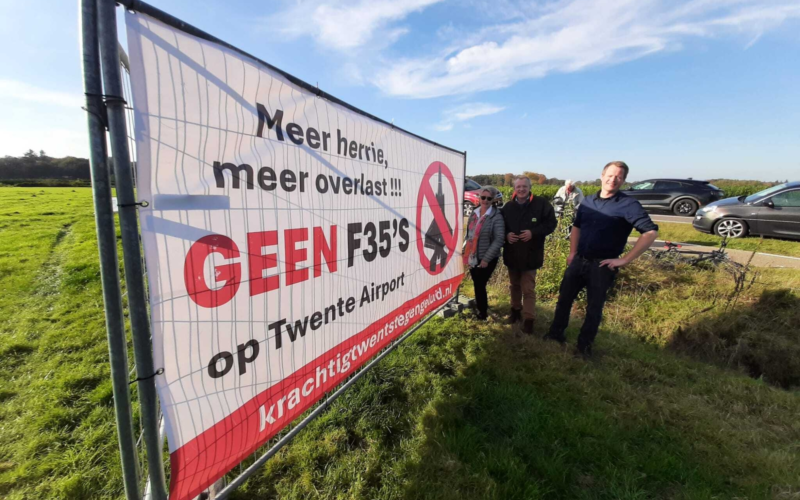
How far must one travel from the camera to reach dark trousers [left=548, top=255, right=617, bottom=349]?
3.19m

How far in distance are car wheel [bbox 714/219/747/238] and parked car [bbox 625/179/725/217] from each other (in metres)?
5.74

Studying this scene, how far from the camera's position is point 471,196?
1465 centimetres

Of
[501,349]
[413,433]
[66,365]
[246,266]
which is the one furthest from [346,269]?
[66,365]

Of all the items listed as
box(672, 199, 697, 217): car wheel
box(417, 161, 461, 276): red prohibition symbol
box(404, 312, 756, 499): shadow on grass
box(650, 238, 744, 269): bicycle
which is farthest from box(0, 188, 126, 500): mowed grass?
box(672, 199, 697, 217): car wheel

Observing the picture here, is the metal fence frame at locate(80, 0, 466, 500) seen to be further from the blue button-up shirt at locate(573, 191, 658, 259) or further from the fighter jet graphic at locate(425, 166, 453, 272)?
the blue button-up shirt at locate(573, 191, 658, 259)

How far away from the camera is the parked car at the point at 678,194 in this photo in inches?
526

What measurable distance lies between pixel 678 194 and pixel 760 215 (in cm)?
617

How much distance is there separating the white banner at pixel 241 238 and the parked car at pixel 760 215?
35.4 ft

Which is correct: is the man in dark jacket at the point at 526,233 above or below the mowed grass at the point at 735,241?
above

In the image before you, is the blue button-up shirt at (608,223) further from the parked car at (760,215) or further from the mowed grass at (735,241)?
the parked car at (760,215)

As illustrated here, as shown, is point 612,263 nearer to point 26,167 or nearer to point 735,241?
point 735,241

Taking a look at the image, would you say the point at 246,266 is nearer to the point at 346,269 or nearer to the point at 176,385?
the point at 176,385

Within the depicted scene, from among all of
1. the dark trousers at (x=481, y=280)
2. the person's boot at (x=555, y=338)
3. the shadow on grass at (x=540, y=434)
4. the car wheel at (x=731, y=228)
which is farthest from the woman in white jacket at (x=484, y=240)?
the car wheel at (x=731, y=228)

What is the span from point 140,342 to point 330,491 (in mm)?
1405
